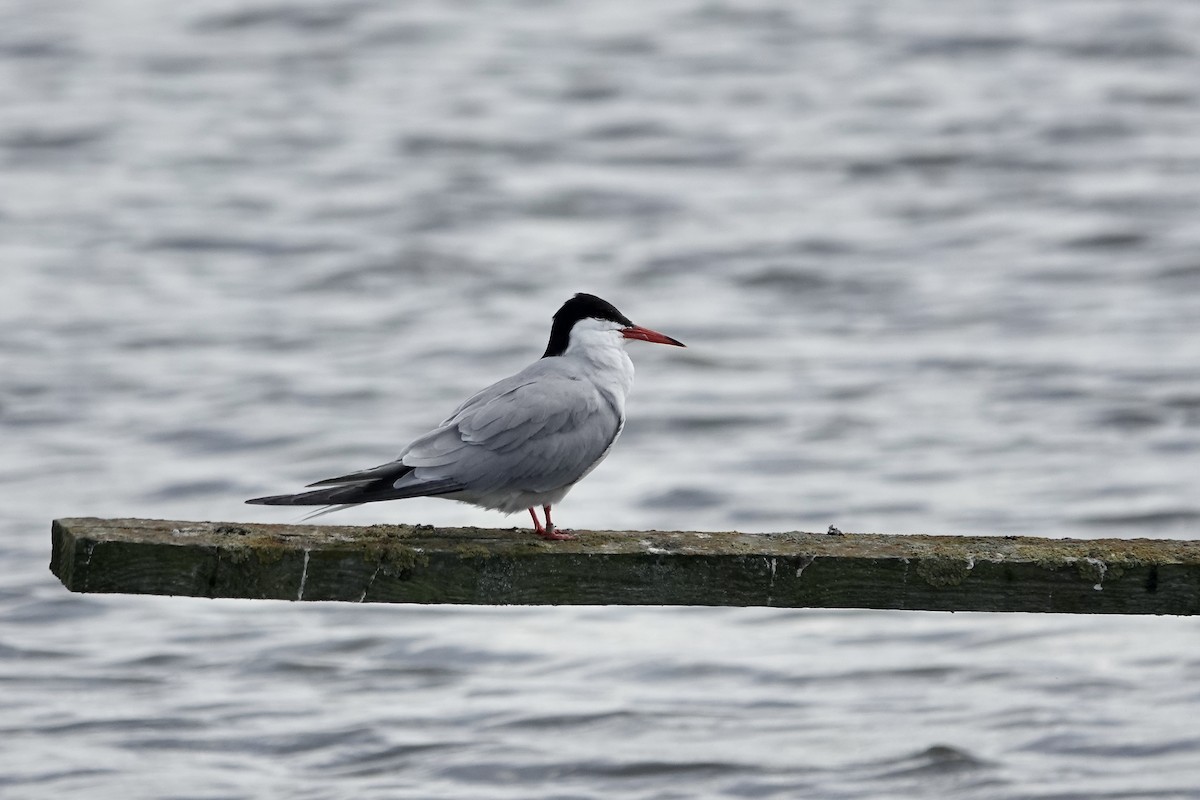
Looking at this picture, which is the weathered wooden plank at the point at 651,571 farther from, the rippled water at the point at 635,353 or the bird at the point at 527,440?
→ the rippled water at the point at 635,353

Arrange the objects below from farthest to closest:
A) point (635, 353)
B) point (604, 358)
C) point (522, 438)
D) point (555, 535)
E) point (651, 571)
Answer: point (635, 353), point (604, 358), point (522, 438), point (555, 535), point (651, 571)

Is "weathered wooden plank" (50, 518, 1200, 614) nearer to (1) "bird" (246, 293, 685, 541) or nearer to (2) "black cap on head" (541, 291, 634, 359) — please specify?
(1) "bird" (246, 293, 685, 541)

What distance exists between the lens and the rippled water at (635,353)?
22.1ft

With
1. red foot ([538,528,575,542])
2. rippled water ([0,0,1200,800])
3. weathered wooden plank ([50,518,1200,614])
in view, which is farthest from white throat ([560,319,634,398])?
rippled water ([0,0,1200,800])

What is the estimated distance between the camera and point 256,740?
6.65 m

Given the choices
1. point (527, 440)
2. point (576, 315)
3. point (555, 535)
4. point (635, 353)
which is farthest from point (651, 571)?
point (635, 353)

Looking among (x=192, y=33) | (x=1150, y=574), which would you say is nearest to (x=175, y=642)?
(x=1150, y=574)

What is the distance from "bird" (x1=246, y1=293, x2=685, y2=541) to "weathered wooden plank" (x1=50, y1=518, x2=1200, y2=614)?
0.26m

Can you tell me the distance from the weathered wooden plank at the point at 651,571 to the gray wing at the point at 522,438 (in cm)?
44

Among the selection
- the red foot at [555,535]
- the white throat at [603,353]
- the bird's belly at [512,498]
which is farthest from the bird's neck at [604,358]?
the red foot at [555,535]

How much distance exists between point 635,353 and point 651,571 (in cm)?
928

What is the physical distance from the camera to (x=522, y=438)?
16.0 ft

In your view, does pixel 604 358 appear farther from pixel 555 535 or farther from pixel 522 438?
pixel 555 535

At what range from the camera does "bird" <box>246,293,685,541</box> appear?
4.66m
